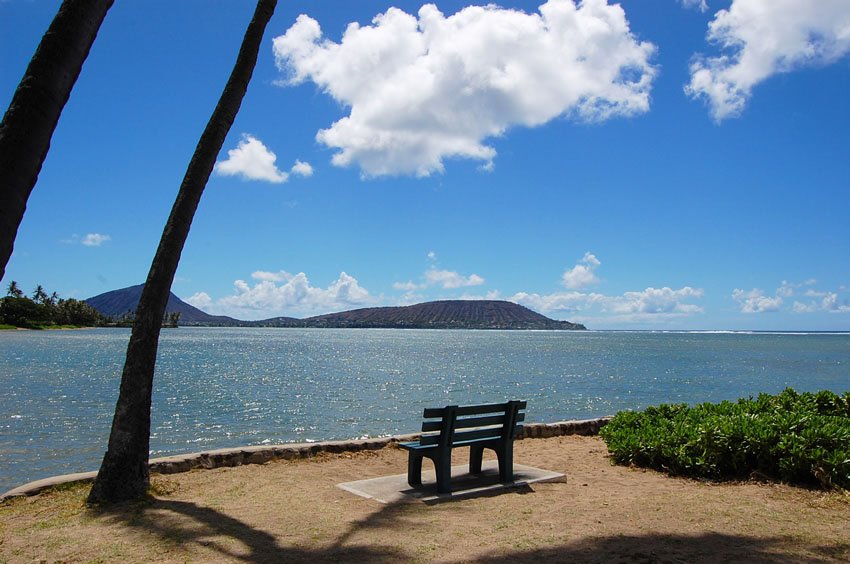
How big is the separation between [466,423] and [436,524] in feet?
5.04

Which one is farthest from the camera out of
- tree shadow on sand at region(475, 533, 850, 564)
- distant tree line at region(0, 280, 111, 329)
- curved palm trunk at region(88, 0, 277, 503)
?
distant tree line at region(0, 280, 111, 329)

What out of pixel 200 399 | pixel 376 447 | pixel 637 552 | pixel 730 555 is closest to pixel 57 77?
pixel 637 552

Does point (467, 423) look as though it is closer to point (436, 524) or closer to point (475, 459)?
point (475, 459)

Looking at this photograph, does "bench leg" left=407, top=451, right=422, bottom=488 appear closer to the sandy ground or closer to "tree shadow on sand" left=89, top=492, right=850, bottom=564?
the sandy ground

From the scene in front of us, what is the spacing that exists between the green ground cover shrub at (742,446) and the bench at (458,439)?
2.14m

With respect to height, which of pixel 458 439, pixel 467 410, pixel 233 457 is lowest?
pixel 233 457

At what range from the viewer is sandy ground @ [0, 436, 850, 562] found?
4.66 metres

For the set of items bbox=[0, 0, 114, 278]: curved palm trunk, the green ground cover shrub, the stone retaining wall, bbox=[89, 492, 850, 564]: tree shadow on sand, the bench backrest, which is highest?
bbox=[0, 0, 114, 278]: curved palm trunk

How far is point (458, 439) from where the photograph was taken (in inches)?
273

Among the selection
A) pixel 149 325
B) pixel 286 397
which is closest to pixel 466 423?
pixel 149 325

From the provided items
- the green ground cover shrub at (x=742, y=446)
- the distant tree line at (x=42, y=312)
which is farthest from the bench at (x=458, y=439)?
the distant tree line at (x=42, y=312)

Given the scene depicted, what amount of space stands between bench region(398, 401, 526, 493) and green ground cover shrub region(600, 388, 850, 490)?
7.03 feet

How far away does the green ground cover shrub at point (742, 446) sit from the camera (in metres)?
7.00

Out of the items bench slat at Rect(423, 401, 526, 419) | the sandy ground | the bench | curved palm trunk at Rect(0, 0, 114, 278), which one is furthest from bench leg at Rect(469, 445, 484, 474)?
curved palm trunk at Rect(0, 0, 114, 278)
